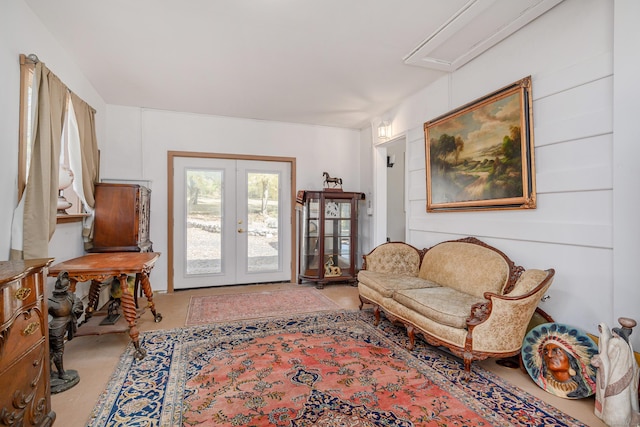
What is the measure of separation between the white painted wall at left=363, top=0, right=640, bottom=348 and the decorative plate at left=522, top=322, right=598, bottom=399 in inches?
8.7

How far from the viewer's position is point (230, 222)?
4754 mm

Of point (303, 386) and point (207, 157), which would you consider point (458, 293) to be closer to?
point (303, 386)

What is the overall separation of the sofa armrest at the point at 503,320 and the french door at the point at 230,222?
3.41 m

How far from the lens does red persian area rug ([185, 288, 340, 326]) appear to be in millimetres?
3369

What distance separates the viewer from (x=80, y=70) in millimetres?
3148

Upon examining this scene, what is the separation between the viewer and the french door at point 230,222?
4559mm

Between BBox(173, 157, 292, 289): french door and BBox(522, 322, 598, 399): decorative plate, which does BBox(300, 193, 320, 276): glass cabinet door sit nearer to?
BBox(173, 157, 292, 289): french door

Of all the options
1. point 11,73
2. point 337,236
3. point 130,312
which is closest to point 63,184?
point 11,73

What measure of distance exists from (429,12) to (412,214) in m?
2.24

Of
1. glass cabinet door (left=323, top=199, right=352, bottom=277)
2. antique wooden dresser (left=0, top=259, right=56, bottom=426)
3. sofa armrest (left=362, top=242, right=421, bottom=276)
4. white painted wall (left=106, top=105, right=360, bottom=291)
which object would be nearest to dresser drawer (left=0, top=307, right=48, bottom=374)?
antique wooden dresser (left=0, top=259, right=56, bottom=426)

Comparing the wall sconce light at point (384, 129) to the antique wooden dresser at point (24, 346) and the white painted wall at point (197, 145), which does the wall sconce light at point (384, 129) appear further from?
the antique wooden dresser at point (24, 346)

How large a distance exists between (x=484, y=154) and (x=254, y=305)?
3029 millimetres

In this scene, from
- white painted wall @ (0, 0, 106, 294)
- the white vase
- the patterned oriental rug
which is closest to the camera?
the patterned oriental rug

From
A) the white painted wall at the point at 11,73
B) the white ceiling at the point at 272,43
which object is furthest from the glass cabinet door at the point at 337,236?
the white painted wall at the point at 11,73
